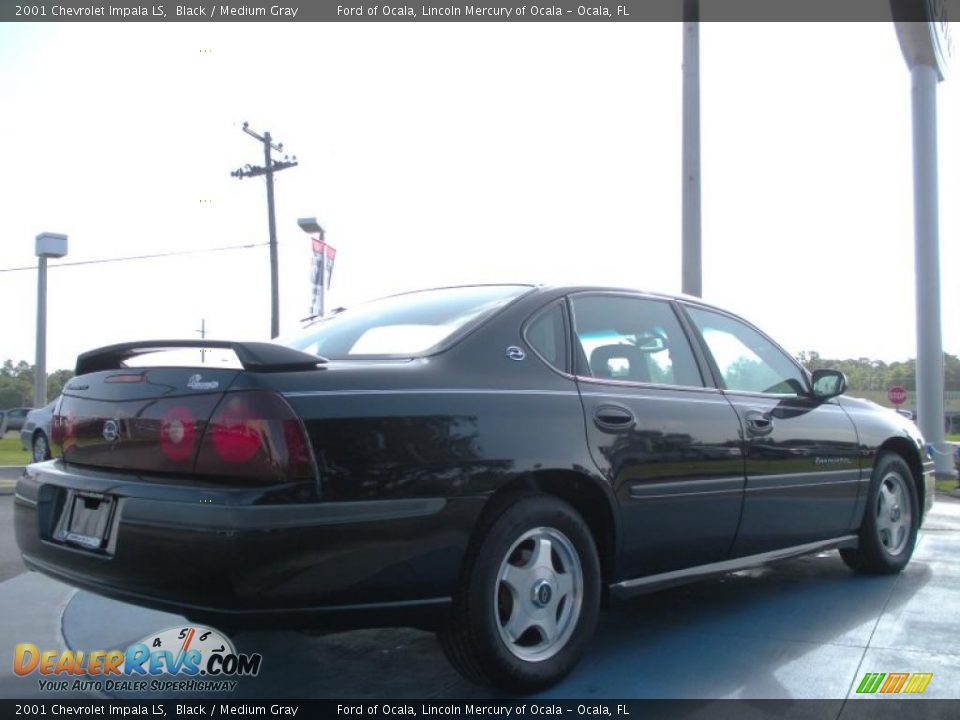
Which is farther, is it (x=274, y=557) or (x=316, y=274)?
(x=316, y=274)

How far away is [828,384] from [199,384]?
3503 mm

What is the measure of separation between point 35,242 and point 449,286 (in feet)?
84.5

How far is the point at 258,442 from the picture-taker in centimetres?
255

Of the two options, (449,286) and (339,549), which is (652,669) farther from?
(449,286)

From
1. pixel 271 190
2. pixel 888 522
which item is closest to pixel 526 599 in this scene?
pixel 888 522

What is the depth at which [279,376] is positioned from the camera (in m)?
2.66

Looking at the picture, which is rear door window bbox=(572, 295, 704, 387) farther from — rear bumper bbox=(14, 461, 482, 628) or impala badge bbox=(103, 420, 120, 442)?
impala badge bbox=(103, 420, 120, 442)

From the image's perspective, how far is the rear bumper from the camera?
2459 millimetres

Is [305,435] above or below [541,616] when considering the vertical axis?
above

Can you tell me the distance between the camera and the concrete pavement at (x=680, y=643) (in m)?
3.21

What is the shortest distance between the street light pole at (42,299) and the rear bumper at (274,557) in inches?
975

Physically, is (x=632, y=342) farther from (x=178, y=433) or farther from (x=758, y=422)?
(x=178, y=433)

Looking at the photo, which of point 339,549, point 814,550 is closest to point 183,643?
point 339,549

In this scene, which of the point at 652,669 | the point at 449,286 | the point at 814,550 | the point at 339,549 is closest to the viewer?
the point at 339,549
